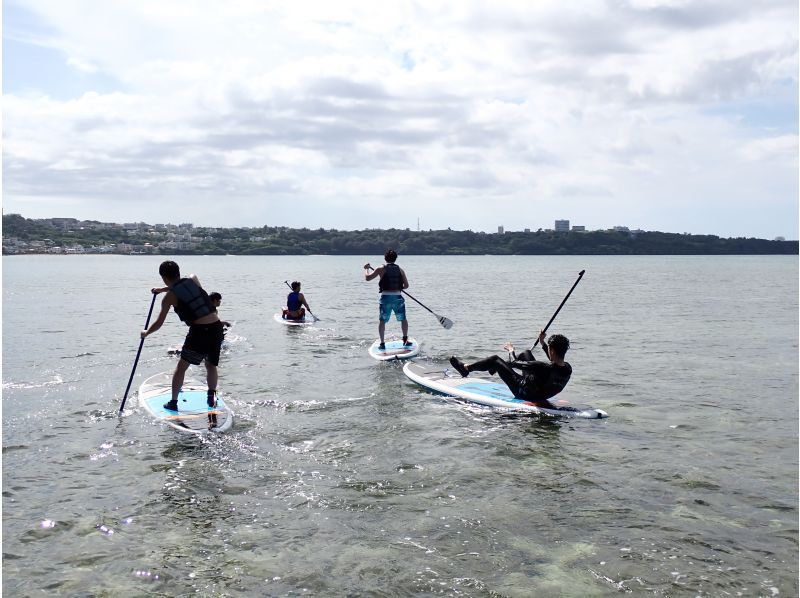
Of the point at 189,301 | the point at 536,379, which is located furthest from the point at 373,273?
the point at 189,301

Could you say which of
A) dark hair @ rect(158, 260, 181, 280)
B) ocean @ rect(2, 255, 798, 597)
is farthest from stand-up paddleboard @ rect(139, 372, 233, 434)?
dark hair @ rect(158, 260, 181, 280)

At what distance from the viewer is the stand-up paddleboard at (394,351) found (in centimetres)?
1589

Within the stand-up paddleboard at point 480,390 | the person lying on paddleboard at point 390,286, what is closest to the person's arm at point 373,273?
the person lying on paddleboard at point 390,286

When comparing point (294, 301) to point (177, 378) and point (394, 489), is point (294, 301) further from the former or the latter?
point (394, 489)

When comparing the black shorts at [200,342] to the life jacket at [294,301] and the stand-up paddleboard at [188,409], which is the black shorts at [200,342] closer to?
the stand-up paddleboard at [188,409]

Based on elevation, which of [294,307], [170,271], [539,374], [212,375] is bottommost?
[294,307]

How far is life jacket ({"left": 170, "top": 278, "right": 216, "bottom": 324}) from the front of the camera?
31.3 feet

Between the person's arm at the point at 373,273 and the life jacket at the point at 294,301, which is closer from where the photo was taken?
the person's arm at the point at 373,273

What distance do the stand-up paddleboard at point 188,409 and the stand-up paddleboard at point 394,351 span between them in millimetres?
5210

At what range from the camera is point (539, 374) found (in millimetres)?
10727

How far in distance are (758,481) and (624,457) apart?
63.4 inches

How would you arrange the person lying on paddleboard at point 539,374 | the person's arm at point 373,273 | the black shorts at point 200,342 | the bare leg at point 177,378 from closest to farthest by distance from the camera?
the black shorts at point 200,342 → the bare leg at point 177,378 → the person lying on paddleboard at point 539,374 → the person's arm at point 373,273

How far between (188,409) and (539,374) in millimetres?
5935

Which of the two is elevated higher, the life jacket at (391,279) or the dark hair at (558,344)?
the life jacket at (391,279)
